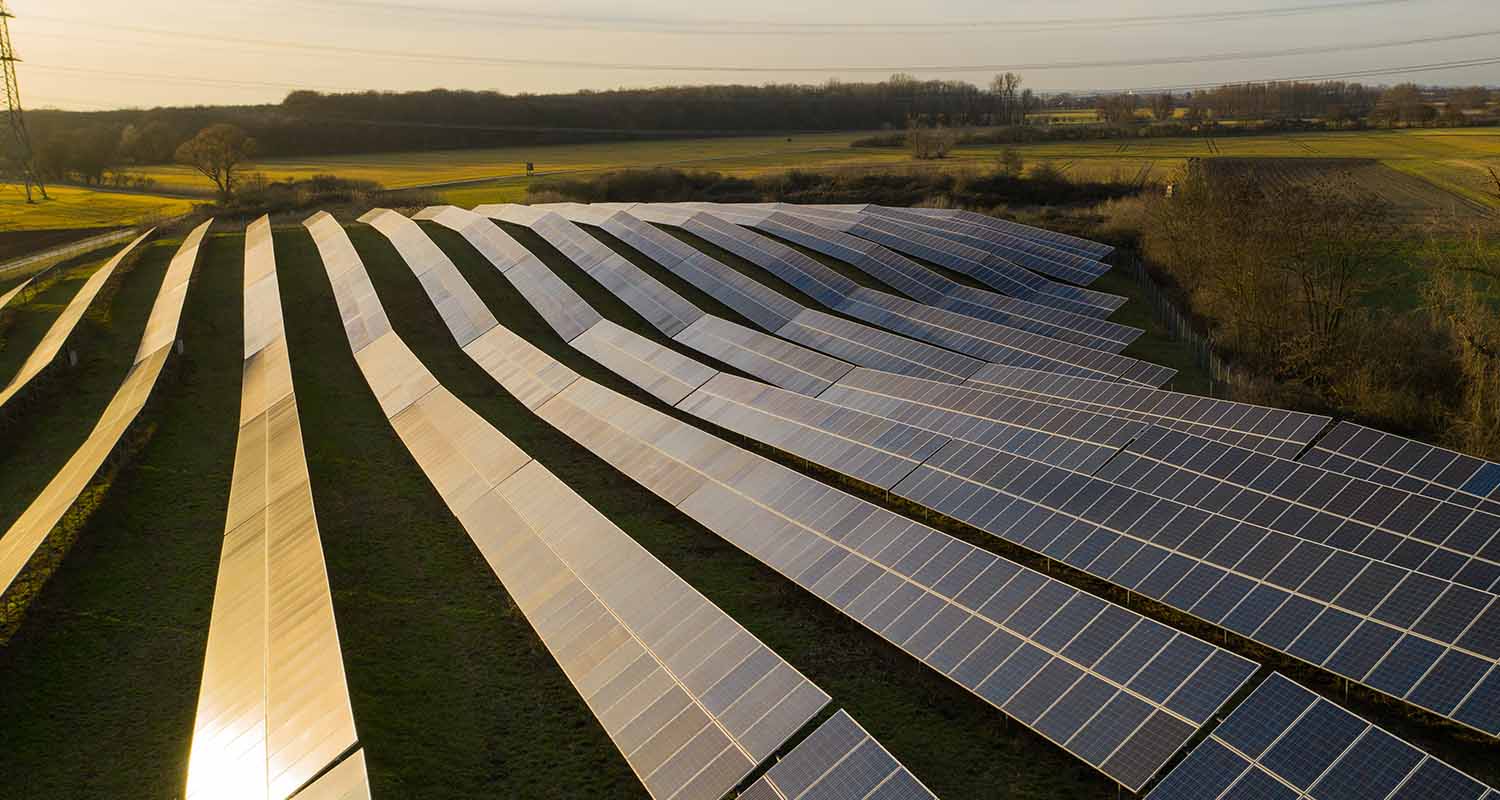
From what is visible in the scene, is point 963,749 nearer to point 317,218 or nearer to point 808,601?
point 808,601

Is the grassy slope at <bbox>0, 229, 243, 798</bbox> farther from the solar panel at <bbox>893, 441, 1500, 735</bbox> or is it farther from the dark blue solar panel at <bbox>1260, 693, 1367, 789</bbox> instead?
the dark blue solar panel at <bbox>1260, 693, 1367, 789</bbox>

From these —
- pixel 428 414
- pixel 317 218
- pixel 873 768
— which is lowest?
pixel 873 768

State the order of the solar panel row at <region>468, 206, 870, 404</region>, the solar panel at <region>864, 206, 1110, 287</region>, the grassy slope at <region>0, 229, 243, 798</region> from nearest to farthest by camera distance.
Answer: the grassy slope at <region>0, 229, 243, 798</region> → the solar panel row at <region>468, 206, 870, 404</region> → the solar panel at <region>864, 206, 1110, 287</region>

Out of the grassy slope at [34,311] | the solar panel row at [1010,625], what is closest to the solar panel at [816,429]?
the solar panel row at [1010,625]

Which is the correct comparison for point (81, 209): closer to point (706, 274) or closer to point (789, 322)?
point (706, 274)

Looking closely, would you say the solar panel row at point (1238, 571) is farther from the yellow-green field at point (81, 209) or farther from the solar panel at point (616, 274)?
the yellow-green field at point (81, 209)

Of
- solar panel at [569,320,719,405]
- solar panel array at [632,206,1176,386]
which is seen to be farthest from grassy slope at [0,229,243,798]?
solar panel array at [632,206,1176,386]

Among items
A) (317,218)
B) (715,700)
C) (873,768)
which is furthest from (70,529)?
(317,218)
